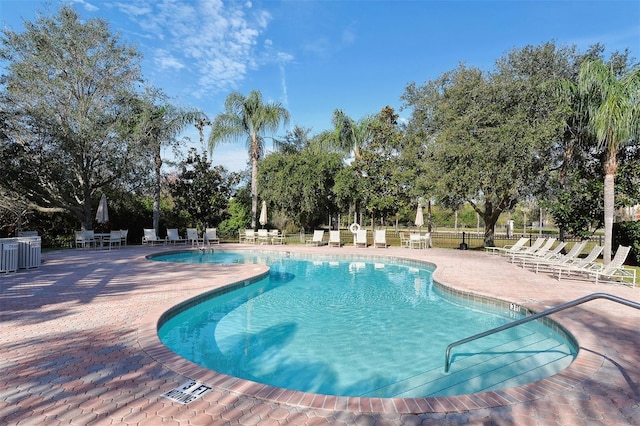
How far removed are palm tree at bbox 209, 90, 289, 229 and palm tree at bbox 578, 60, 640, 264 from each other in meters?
15.8

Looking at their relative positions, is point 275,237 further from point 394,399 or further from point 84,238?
point 394,399

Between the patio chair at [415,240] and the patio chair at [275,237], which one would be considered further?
the patio chair at [275,237]

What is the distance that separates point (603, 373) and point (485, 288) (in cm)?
481

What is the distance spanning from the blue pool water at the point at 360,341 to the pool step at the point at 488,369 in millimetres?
13

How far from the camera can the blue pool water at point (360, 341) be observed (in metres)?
4.71

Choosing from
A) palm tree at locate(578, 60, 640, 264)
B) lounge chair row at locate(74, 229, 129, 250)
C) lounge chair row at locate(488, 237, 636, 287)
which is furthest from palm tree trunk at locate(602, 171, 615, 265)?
lounge chair row at locate(74, 229, 129, 250)

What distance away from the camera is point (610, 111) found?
1170 cm

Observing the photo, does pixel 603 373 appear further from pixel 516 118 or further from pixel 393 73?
pixel 393 73

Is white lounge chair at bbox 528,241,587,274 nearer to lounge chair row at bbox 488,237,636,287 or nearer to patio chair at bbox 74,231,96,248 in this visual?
lounge chair row at bbox 488,237,636,287

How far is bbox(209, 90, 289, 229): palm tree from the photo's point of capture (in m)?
22.3

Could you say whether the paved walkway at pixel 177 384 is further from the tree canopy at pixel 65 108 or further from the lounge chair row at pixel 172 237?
the tree canopy at pixel 65 108

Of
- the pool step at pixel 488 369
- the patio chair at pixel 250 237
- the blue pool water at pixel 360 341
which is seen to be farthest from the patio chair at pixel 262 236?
the pool step at pixel 488 369

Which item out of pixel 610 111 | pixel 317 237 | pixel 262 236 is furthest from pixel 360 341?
pixel 262 236

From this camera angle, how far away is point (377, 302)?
28.9 ft
